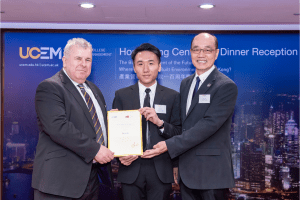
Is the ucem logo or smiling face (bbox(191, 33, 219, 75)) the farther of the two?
the ucem logo

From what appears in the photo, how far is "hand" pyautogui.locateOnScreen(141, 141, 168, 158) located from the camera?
8.66 ft

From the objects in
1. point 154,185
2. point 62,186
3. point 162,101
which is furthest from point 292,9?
point 62,186

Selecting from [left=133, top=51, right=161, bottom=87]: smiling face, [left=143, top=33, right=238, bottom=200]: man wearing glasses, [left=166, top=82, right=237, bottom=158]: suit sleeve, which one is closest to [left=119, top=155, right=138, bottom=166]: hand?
[left=143, top=33, right=238, bottom=200]: man wearing glasses

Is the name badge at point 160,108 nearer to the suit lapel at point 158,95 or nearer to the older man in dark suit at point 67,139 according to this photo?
the suit lapel at point 158,95

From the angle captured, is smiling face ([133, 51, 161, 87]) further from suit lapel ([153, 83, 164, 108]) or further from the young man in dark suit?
suit lapel ([153, 83, 164, 108])

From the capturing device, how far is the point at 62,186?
242 cm

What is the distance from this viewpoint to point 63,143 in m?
2.40

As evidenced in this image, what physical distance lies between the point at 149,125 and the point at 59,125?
2.90 ft

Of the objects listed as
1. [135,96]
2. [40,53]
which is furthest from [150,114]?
[40,53]

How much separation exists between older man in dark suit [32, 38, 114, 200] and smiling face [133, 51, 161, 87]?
56 centimetres

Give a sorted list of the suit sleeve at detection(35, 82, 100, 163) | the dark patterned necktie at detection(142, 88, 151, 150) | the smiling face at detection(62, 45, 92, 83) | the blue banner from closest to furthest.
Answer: the suit sleeve at detection(35, 82, 100, 163)
the smiling face at detection(62, 45, 92, 83)
the dark patterned necktie at detection(142, 88, 151, 150)
the blue banner

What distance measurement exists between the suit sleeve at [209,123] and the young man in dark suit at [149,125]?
0.67 feet

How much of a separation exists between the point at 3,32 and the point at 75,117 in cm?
285

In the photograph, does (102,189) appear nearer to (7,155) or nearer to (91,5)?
(7,155)
